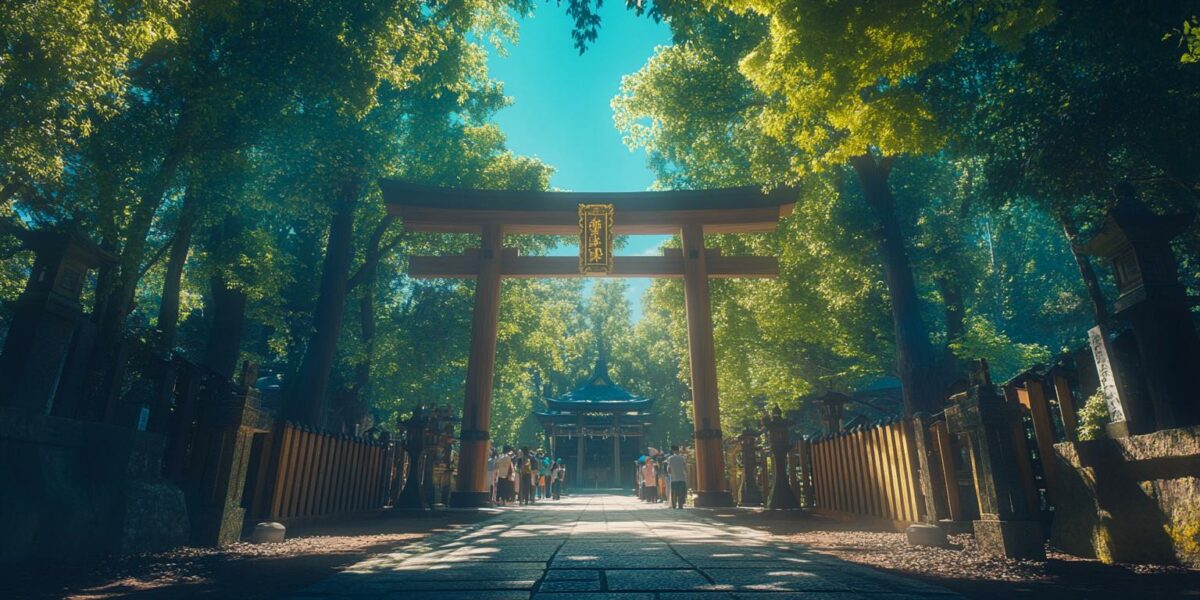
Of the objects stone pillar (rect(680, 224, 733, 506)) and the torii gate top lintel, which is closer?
stone pillar (rect(680, 224, 733, 506))

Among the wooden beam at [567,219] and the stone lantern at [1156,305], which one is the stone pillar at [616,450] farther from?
the stone lantern at [1156,305]

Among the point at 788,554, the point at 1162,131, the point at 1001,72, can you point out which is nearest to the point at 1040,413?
the point at 788,554

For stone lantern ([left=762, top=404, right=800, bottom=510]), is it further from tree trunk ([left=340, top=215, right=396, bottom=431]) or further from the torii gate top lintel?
tree trunk ([left=340, top=215, right=396, bottom=431])

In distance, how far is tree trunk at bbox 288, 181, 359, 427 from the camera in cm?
1328

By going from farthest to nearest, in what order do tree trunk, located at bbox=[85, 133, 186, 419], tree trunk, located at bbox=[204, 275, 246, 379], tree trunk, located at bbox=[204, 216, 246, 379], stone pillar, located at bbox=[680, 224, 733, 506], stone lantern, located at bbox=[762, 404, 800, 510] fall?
tree trunk, located at bbox=[204, 275, 246, 379]
tree trunk, located at bbox=[204, 216, 246, 379]
stone pillar, located at bbox=[680, 224, 733, 506]
stone lantern, located at bbox=[762, 404, 800, 510]
tree trunk, located at bbox=[85, 133, 186, 419]

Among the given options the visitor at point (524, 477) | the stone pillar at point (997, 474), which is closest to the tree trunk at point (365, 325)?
the visitor at point (524, 477)

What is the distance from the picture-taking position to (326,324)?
13828 millimetres

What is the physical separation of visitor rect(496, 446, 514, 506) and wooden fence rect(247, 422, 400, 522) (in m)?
5.59

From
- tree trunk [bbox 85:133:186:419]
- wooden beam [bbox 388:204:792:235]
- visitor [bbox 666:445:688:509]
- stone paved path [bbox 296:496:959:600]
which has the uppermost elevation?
wooden beam [bbox 388:204:792:235]

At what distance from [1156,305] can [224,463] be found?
8060 mm

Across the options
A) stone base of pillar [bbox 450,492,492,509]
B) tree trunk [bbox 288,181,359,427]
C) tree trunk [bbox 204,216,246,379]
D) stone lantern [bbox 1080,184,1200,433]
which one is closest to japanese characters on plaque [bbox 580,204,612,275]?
stone base of pillar [bbox 450,492,492,509]

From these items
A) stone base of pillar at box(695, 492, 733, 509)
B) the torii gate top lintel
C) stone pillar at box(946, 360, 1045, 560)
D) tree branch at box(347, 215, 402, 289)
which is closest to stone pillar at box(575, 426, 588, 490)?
tree branch at box(347, 215, 402, 289)

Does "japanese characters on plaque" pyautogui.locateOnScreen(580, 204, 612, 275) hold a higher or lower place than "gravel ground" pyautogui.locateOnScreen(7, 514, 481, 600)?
higher

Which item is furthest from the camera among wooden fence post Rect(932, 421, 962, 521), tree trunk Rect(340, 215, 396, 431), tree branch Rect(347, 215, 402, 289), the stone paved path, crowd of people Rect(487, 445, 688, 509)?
tree trunk Rect(340, 215, 396, 431)
